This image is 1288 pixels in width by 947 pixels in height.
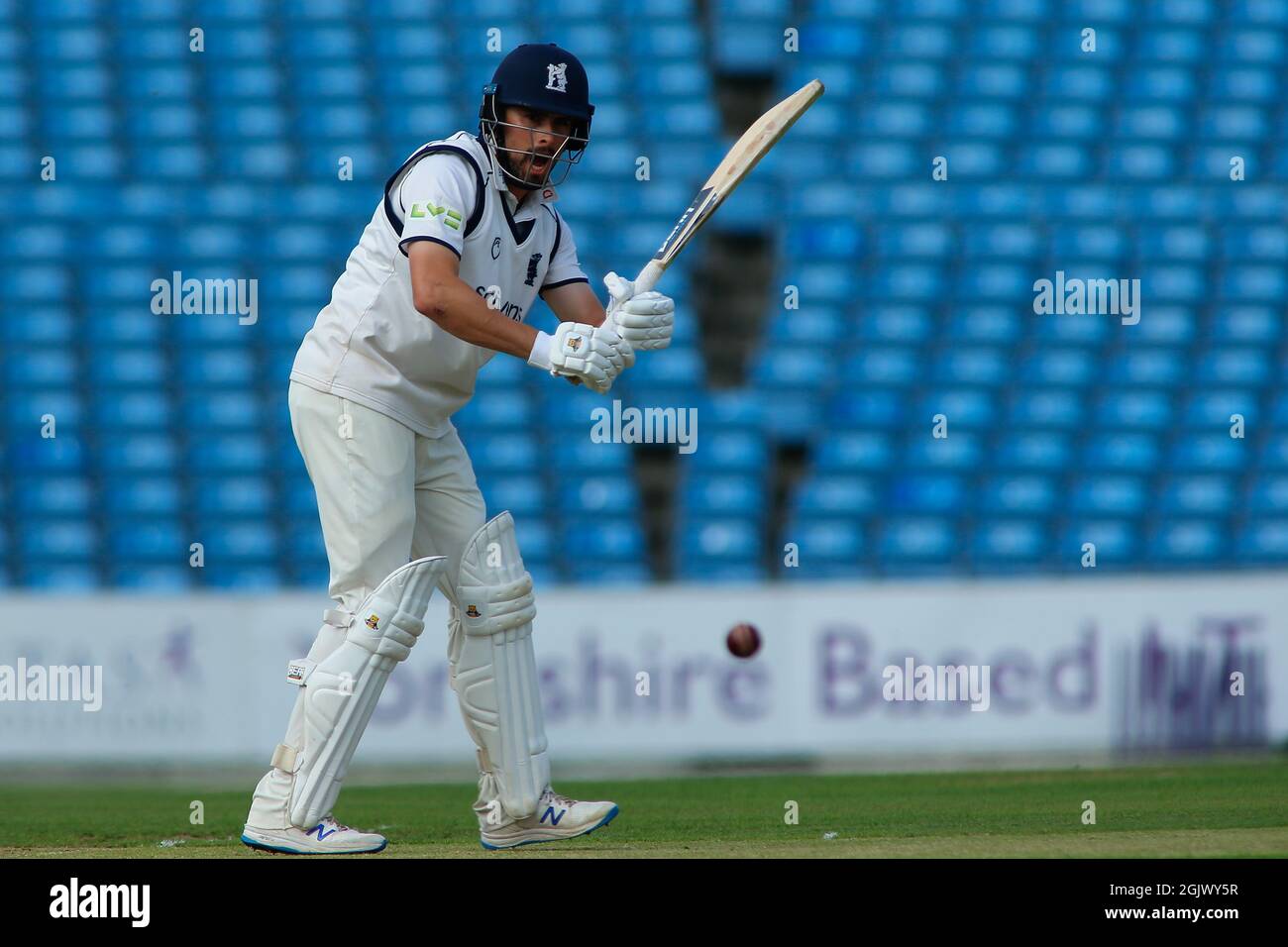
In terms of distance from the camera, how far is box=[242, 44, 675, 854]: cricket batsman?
3857 millimetres

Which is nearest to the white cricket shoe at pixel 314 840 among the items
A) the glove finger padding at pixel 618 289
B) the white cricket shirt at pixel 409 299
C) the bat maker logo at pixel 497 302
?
the white cricket shirt at pixel 409 299

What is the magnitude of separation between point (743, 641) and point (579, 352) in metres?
3.28

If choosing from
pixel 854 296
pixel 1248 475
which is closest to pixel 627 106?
pixel 854 296

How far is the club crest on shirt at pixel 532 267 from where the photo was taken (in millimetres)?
4211

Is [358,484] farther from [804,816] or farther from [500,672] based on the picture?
[804,816]

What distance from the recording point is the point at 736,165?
4.32 meters

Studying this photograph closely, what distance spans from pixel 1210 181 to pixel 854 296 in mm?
2433

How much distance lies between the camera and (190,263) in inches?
357

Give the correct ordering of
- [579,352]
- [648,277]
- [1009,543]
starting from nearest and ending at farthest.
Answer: [579,352] → [648,277] → [1009,543]

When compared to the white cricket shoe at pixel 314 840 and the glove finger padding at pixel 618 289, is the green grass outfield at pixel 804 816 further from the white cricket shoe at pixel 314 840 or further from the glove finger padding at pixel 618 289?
the glove finger padding at pixel 618 289

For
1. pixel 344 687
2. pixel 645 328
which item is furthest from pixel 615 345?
pixel 344 687

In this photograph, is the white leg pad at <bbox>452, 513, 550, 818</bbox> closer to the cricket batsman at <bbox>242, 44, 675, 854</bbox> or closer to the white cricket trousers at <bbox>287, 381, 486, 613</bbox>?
the cricket batsman at <bbox>242, 44, 675, 854</bbox>

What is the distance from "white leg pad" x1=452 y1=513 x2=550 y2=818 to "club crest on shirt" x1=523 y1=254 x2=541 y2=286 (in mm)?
629
